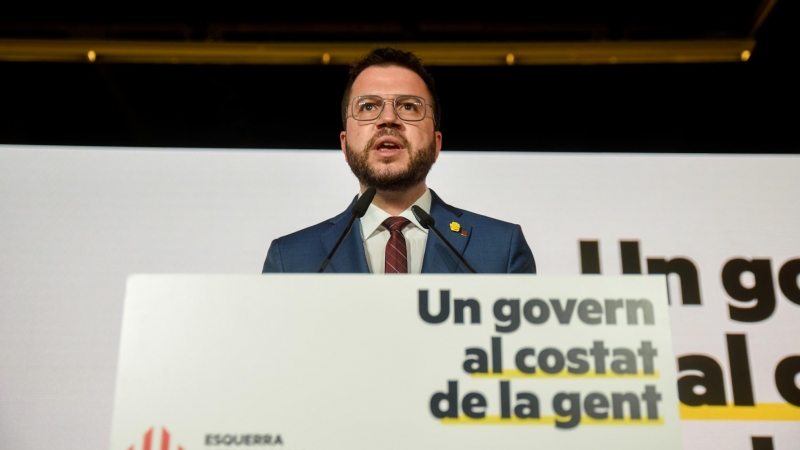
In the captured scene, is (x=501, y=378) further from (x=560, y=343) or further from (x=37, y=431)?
(x=37, y=431)

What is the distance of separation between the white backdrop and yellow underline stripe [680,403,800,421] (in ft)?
0.07

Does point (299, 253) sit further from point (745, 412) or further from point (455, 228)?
point (745, 412)

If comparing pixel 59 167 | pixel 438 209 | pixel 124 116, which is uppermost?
pixel 124 116

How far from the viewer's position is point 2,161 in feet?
8.61

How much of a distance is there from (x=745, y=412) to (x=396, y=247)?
1.55m

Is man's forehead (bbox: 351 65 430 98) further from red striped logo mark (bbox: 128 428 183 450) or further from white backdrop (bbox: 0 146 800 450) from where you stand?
red striped logo mark (bbox: 128 428 183 450)

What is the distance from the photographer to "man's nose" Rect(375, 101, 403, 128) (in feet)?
6.14

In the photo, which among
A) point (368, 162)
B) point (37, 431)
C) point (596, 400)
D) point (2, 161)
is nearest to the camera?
point (596, 400)

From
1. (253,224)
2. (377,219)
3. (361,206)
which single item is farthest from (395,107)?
(253,224)

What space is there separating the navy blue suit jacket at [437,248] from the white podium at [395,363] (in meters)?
0.59

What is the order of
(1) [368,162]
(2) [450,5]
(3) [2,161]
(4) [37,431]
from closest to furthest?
(1) [368,162], (4) [37,431], (3) [2,161], (2) [450,5]

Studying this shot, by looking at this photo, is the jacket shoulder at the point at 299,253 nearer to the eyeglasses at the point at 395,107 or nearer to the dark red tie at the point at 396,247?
the dark red tie at the point at 396,247

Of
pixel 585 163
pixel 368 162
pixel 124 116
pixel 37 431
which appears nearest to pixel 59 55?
pixel 124 116

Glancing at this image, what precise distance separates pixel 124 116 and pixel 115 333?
1.23 metres
